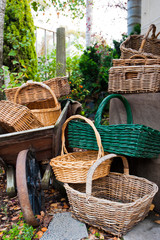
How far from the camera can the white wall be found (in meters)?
3.10

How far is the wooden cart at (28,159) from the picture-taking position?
162 cm

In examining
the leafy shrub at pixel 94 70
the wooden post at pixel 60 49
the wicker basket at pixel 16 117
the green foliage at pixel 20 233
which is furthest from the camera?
the wooden post at pixel 60 49

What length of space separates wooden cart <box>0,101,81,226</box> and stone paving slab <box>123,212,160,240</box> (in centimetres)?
Answer: 72

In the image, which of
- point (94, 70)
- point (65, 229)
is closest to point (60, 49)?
point (94, 70)

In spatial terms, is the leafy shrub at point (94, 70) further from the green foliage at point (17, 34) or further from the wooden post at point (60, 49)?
the green foliage at point (17, 34)

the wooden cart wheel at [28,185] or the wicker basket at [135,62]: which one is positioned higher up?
the wicker basket at [135,62]

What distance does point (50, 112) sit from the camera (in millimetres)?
2594

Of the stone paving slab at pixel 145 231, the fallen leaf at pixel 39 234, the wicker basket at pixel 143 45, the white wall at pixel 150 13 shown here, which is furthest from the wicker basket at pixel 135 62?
the fallen leaf at pixel 39 234

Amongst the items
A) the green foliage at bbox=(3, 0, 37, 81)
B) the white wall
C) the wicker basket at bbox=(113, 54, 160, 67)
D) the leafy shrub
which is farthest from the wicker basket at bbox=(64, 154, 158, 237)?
the leafy shrub

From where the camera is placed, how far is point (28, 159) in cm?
180

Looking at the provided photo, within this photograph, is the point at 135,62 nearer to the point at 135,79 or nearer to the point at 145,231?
the point at 135,79

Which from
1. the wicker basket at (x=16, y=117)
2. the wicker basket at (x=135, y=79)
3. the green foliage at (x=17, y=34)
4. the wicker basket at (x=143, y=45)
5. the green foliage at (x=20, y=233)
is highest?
the green foliage at (x=17, y=34)

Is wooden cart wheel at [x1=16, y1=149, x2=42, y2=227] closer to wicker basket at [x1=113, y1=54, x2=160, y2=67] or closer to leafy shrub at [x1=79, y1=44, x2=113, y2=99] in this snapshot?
wicker basket at [x1=113, y1=54, x2=160, y2=67]

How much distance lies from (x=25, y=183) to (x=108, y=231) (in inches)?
28.0
